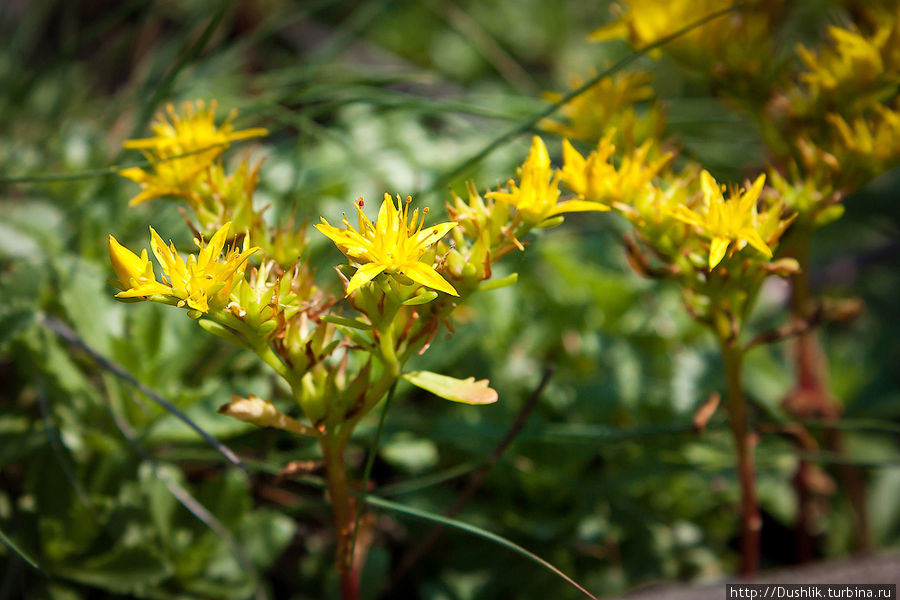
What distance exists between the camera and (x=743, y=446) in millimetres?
1066

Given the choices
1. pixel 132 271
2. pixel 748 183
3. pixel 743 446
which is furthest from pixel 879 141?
pixel 132 271

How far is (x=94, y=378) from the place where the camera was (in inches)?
54.3

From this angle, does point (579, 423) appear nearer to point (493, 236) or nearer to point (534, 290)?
point (534, 290)

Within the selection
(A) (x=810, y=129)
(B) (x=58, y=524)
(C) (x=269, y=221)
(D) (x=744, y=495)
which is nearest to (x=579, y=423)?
(D) (x=744, y=495)

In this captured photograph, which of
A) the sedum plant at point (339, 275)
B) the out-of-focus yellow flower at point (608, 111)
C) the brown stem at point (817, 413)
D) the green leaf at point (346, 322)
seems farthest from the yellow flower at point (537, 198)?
the brown stem at point (817, 413)

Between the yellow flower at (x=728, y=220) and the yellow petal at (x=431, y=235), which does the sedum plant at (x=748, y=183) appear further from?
the yellow petal at (x=431, y=235)

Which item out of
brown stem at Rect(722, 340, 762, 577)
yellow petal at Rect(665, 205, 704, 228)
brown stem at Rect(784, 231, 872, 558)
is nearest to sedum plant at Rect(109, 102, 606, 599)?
yellow petal at Rect(665, 205, 704, 228)

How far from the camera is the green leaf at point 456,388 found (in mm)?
793

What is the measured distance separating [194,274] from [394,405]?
75cm

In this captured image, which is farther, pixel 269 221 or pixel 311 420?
pixel 269 221

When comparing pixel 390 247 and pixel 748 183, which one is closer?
pixel 390 247

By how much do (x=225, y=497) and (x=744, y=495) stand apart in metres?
0.82

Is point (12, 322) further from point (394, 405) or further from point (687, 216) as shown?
point (687, 216)

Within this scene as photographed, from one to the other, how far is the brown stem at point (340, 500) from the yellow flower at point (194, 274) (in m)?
0.22
